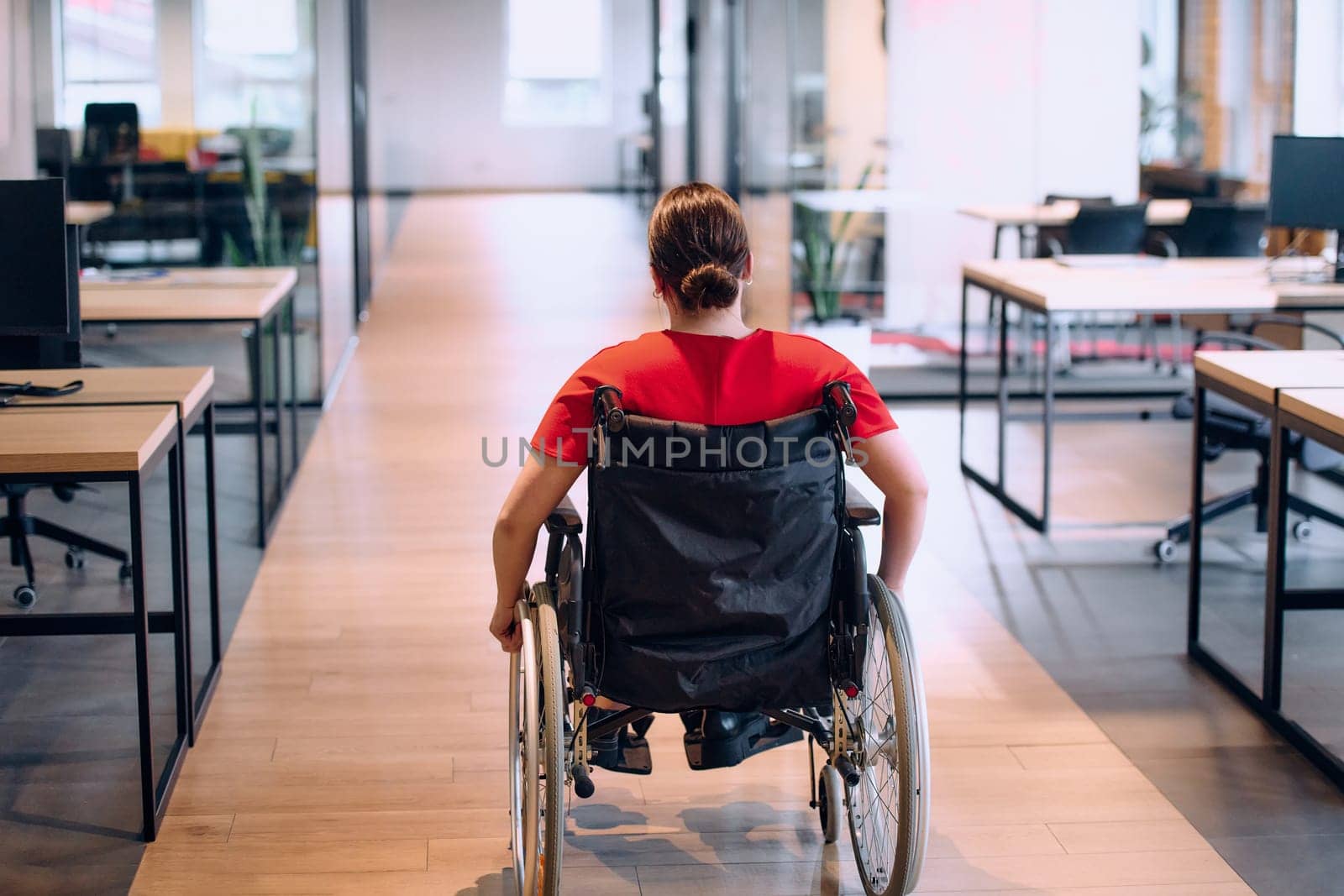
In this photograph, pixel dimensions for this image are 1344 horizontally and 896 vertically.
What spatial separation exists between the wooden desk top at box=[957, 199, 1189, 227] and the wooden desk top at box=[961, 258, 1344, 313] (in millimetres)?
1358

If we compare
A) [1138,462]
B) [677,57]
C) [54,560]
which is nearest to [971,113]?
[1138,462]

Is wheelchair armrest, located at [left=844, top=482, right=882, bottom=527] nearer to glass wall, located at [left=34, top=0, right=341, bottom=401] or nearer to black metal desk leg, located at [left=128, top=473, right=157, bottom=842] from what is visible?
black metal desk leg, located at [left=128, top=473, right=157, bottom=842]

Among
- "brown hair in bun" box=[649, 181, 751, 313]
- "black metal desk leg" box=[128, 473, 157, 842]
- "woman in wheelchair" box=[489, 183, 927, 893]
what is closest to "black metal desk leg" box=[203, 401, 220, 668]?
"black metal desk leg" box=[128, 473, 157, 842]

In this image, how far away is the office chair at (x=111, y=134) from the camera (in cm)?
628

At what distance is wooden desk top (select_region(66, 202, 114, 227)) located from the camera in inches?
250

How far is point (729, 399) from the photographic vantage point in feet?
7.38

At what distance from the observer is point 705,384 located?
2.26 m

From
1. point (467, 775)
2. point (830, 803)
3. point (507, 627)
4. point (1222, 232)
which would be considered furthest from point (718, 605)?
point (1222, 232)

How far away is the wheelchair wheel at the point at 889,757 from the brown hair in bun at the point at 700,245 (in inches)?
20.7

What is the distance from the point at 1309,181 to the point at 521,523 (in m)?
3.75

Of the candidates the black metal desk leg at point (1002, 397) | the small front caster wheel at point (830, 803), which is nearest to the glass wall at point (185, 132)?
the black metal desk leg at point (1002, 397)

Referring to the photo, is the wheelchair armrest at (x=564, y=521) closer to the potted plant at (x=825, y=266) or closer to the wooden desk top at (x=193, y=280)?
the wooden desk top at (x=193, y=280)

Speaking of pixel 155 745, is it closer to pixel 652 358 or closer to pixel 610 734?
pixel 610 734

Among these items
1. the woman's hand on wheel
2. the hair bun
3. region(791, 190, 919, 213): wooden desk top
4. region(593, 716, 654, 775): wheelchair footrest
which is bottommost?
region(593, 716, 654, 775): wheelchair footrest
